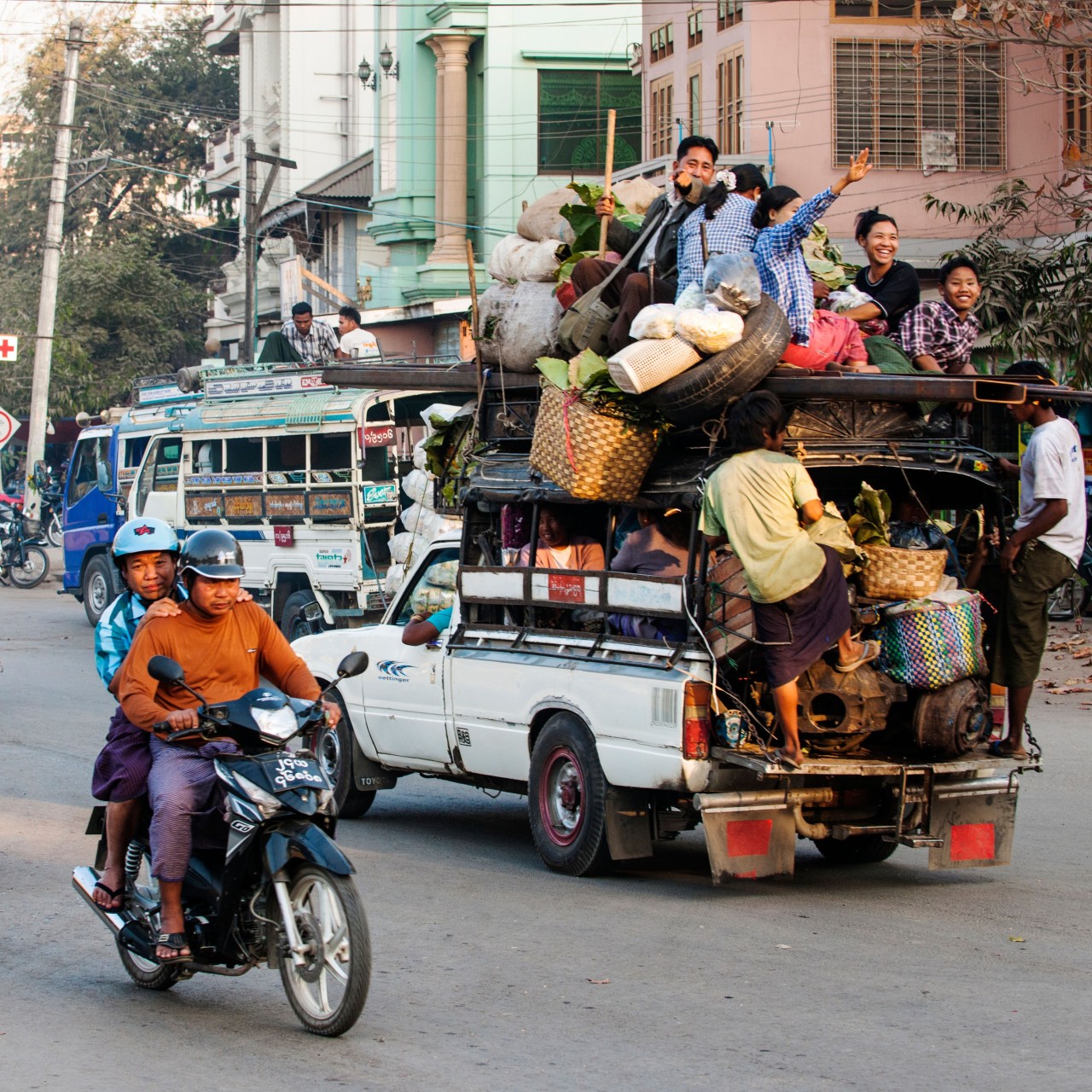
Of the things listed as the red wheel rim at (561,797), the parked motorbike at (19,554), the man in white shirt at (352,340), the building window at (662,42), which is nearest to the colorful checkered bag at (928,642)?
the red wheel rim at (561,797)

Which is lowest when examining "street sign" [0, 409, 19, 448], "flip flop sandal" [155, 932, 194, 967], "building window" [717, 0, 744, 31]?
"flip flop sandal" [155, 932, 194, 967]

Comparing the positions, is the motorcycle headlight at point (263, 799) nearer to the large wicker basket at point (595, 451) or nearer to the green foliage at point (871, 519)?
the large wicker basket at point (595, 451)

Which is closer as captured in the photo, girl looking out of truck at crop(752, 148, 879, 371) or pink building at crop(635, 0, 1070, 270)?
girl looking out of truck at crop(752, 148, 879, 371)

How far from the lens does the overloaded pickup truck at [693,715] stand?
7.52 m

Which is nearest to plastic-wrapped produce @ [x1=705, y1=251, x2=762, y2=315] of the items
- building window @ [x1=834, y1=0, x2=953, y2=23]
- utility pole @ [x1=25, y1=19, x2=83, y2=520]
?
building window @ [x1=834, y1=0, x2=953, y2=23]

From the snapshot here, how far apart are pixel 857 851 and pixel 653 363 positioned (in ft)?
9.68

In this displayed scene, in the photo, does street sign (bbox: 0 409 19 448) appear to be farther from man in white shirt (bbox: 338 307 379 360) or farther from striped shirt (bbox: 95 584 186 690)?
striped shirt (bbox: 95 584 186 690)

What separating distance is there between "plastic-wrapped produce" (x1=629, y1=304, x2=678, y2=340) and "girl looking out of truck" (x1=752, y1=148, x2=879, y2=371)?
541 millimetres

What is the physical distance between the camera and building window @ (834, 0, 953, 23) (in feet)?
73.6

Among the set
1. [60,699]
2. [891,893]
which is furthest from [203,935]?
[60,699]

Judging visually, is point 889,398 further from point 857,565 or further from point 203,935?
point 203,935

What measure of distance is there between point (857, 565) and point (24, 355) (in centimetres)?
4234

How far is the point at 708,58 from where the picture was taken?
82.6ft

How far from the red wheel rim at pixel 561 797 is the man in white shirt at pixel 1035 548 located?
2.11 meters
